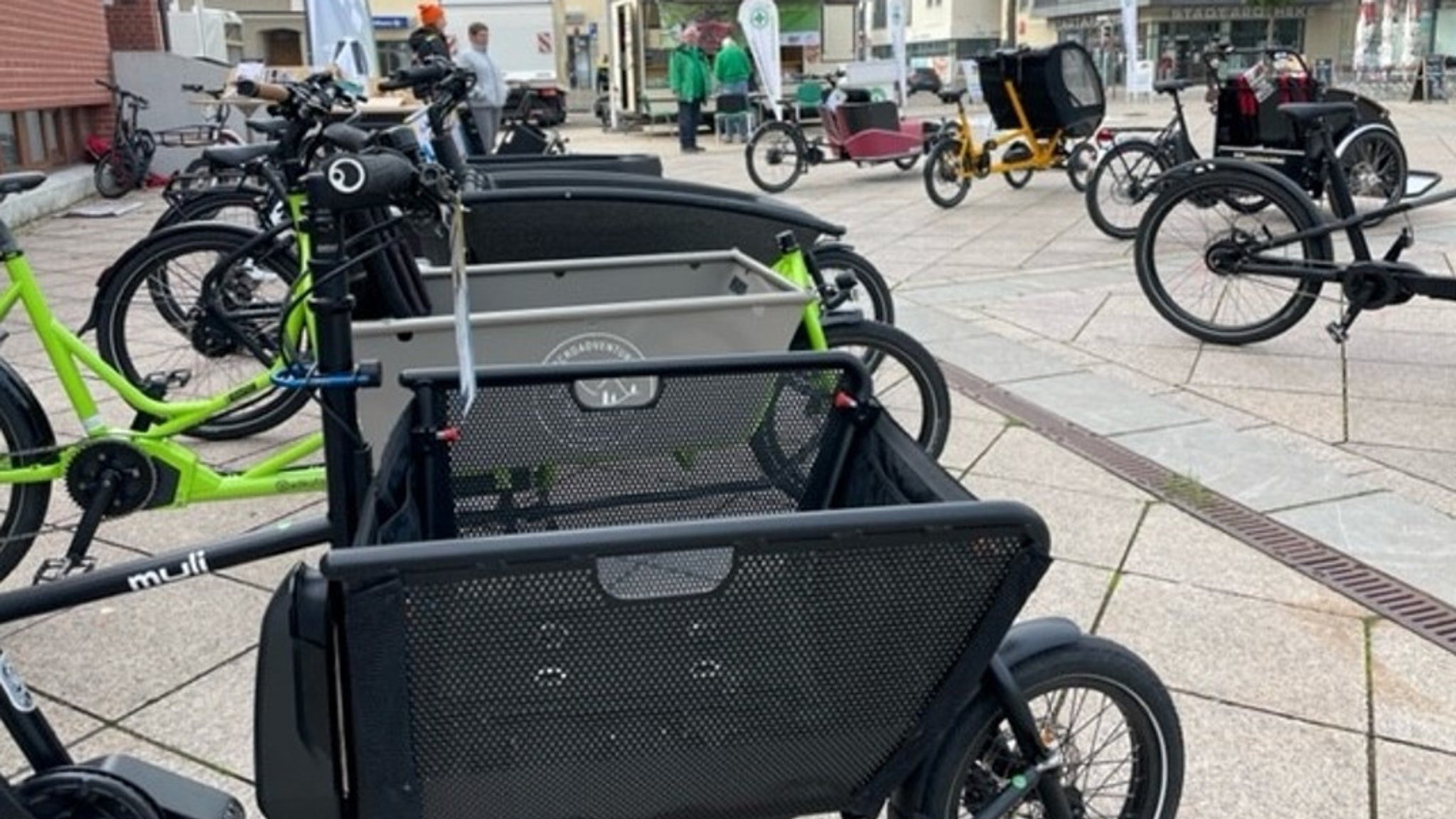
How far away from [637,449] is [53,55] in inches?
474

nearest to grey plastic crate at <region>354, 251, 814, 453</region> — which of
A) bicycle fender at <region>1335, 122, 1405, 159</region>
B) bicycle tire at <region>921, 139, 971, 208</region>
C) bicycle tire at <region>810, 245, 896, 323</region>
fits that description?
bicycle tire at <region>810, 245, 896, 323</region>

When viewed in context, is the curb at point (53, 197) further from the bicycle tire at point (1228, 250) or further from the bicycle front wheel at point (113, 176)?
the bicycle tire at point (1228, 250)

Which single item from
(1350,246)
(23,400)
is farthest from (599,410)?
(1350,246)

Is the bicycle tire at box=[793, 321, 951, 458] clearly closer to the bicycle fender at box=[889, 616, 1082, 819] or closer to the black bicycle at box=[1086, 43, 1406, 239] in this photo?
the bicycle fender at box=[889, 616, 1082, 819]


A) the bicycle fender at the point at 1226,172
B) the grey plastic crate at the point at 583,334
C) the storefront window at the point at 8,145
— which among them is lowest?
the grey plastic crate at the point at 583,334

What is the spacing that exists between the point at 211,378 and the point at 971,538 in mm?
3538

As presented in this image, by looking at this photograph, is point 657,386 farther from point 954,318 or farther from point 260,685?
point 954,318

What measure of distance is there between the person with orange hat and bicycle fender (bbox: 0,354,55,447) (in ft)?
12.1

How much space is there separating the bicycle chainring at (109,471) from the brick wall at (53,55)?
28.9ft

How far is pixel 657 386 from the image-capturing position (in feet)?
6.99

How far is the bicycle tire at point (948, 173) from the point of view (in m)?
10.9

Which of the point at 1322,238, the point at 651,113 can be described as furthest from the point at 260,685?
the point at 651,113

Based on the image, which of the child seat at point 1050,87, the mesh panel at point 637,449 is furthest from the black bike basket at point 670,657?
the child seat at point 1050,87

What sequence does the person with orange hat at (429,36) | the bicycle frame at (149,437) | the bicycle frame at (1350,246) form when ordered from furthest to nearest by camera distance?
the person with orange hat at (429,36) < the bicycle frame at (1350,246) < the bicycle frame at (149,437)
